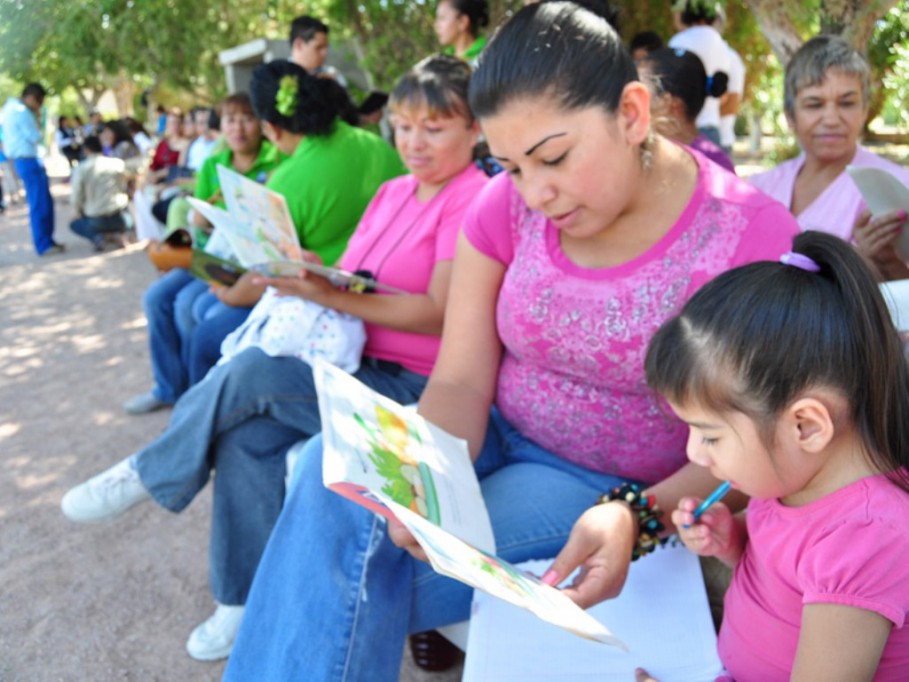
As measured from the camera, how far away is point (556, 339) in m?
1.65

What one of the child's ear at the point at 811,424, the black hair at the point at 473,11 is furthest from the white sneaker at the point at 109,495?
the black hair at the point at 473,11

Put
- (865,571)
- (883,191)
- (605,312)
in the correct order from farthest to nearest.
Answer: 1. (883,191)
2. (605,312)
3. (865,571)

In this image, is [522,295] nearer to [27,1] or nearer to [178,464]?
[178,464]

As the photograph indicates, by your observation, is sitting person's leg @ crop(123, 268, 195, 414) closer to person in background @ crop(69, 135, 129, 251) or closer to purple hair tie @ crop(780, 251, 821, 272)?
purple hair tie @ crop(780, 251, 821, 272)

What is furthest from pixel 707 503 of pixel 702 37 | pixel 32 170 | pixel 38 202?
pixel 32 170

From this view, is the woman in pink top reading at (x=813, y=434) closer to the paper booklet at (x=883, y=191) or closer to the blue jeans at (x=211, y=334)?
the paper booklet at (x=883, y=191)

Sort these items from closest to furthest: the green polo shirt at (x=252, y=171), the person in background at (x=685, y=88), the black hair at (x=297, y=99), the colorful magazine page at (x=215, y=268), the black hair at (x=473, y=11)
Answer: the colorful magazine page at (x=215, y=268), the person in background at (x=685, y=88), the black hair at (x=297, y=99), the green polo shirt at (x=252, y=171), the black hair at (x=473, y=11)

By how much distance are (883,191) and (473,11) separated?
360 cm

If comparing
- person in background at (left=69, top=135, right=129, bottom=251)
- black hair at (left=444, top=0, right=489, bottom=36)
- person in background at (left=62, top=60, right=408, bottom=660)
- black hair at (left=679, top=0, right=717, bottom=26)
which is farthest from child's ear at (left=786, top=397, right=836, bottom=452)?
person in background at (left=69, top=135, right=129, bottom=251)

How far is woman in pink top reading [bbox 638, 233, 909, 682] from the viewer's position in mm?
1004

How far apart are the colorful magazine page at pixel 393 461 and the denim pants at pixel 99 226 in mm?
8503

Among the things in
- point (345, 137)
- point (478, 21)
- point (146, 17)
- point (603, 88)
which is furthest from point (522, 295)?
point (146, 17)

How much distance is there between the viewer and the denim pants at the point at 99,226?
9.06 meters

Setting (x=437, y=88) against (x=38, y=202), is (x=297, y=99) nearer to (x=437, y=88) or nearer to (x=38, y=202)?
(x=437, y=88)
